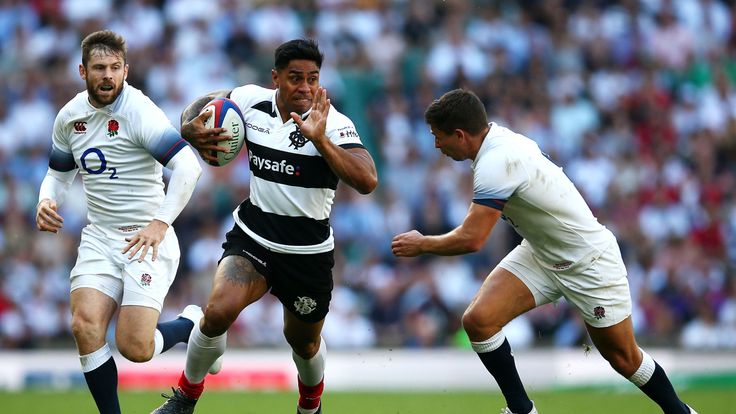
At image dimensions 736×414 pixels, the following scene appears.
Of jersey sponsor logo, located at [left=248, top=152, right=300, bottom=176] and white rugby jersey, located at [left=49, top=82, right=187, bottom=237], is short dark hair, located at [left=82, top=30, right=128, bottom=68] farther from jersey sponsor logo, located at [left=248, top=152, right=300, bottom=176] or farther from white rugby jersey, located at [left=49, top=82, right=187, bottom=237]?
jersey sponsor logo, located at [left=248, top=152, right=300, bottom=176]

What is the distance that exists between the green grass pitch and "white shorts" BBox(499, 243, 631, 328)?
2.69 metres

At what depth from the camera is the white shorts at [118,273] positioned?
822 centimetres

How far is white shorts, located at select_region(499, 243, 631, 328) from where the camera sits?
26.7 ft

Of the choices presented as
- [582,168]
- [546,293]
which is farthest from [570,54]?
[546,293]

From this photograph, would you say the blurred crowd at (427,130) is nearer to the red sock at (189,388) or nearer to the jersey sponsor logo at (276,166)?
the red sock at (189,388)

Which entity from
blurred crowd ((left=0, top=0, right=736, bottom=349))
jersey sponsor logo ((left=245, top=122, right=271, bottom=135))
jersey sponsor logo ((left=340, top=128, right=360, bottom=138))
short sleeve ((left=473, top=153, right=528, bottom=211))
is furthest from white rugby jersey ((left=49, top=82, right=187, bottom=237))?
blurred crowd ((left=0, top=0, right=736, bottom=349))

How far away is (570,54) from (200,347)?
1202 cm

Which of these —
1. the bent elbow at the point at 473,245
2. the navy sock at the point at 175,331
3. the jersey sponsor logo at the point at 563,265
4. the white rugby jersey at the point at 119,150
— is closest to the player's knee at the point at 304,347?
the navy sock at the point at 175,331

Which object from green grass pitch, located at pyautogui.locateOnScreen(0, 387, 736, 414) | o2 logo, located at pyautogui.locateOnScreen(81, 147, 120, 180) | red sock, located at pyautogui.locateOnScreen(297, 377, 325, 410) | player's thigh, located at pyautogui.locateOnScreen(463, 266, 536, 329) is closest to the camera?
player's thigh, located at pyautogui.locateOnScreen(463, 266, 536, 329)

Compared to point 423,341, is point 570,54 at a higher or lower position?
higher

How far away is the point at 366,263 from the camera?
53.2ft

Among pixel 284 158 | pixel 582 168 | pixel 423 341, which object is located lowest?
pixel 423 341

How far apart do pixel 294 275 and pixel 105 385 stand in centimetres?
151

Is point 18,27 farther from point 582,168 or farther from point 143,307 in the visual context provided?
point 143,307
